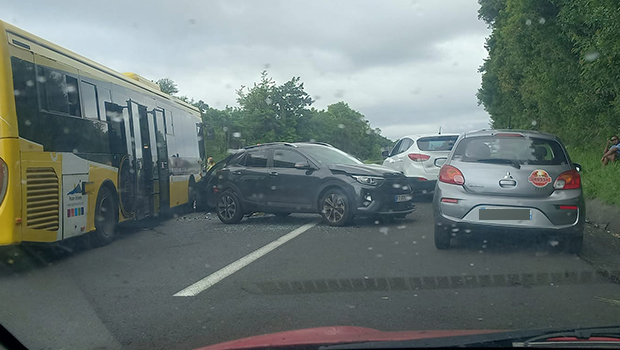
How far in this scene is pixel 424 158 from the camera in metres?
15.4

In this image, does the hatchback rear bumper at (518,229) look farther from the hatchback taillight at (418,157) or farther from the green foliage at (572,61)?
the hatchback taillight at (418,157)

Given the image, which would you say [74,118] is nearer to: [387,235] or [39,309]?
[39,309]

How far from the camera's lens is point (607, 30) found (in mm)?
11766

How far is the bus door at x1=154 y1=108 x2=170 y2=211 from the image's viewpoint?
13.6 metres

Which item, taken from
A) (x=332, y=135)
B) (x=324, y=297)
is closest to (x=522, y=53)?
(x=324, y=297)

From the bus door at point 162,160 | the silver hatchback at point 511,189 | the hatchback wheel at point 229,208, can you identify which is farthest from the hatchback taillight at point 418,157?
the silver hatchback at point 511,189

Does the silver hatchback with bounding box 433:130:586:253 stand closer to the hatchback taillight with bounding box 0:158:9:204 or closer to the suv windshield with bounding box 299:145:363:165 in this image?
the suv windshield with bounding box 299:145:363:165

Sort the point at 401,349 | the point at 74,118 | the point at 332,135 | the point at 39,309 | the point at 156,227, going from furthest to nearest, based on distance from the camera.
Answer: the point at 332,135, the point at 156,227, the point at 74,118, the point at 39,309, the point at 401,349

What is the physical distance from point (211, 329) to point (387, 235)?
18.5ft

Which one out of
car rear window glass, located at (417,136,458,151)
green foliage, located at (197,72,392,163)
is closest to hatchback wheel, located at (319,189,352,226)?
car rear window glass, located at (417,136,458,151)

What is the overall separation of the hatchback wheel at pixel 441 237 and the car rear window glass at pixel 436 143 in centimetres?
730

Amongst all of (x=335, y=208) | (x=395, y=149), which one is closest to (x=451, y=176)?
(x=335, y=208)

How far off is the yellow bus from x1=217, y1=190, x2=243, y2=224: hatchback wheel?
138 cm

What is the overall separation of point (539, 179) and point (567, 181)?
35cm
